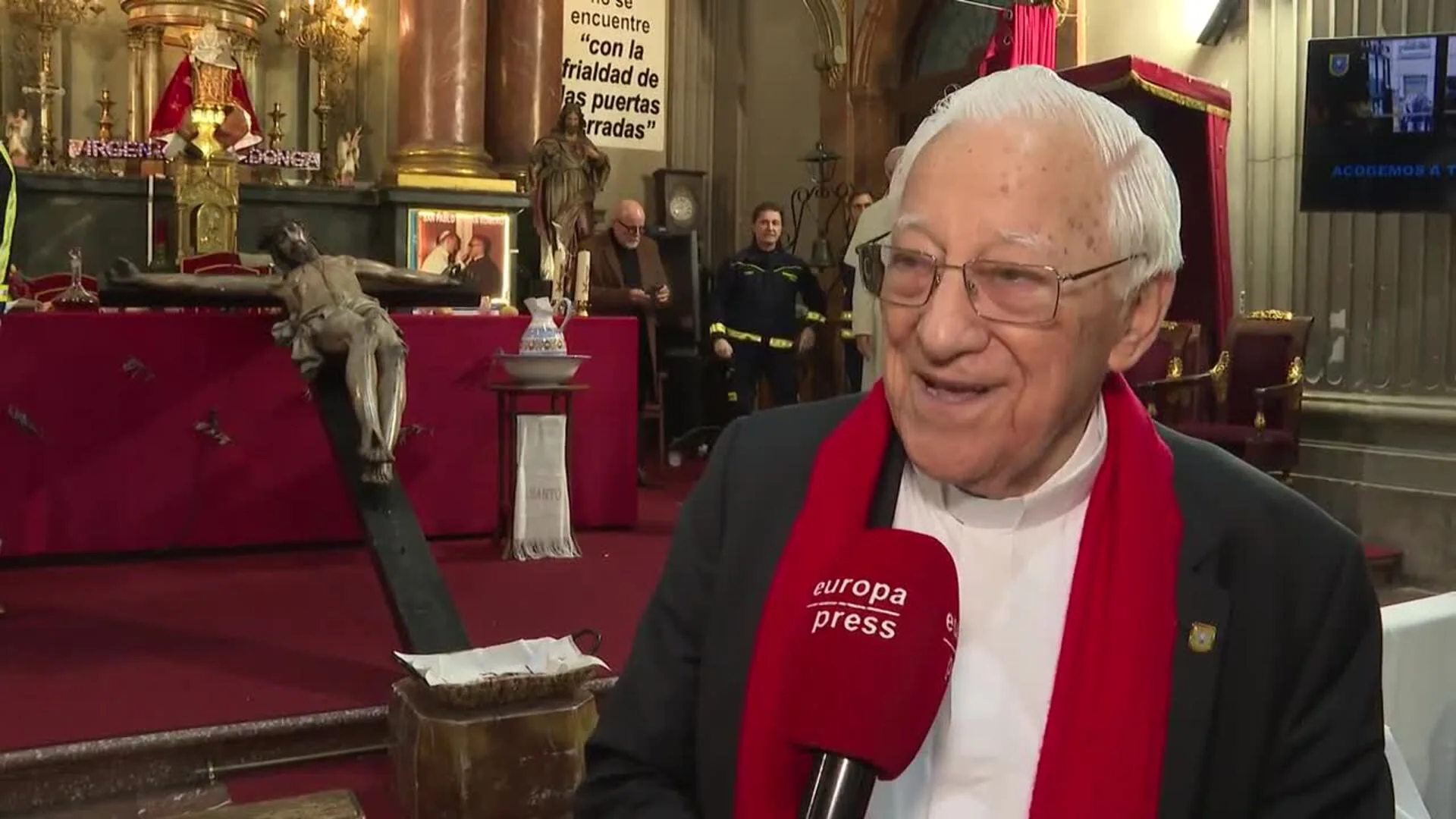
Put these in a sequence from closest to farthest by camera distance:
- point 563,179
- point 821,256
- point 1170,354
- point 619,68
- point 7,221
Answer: point 7,221 → point 1170,354 → point 563,179 → point 821,256 → point 619,68

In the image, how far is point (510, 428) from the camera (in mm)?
5352

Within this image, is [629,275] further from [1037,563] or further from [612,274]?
[1037,563]

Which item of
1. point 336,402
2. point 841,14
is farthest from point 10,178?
point 841,14

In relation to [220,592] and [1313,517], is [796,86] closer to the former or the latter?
[220,592]

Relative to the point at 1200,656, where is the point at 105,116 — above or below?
above

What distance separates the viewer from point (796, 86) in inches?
401

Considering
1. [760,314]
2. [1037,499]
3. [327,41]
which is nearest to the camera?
[1037,499]

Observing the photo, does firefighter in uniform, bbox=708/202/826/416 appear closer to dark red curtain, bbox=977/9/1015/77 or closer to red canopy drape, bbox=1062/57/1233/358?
dark red curtain, bbox=977/9/1015/77

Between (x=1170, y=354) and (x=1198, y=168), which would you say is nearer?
(x=1170, y=354)

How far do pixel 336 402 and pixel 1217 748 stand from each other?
328 centimetres

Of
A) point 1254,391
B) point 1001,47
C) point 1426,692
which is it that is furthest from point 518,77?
point 1426,692

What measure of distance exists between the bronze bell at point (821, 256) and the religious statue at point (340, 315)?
15.5 feet

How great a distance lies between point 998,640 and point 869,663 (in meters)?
0.33

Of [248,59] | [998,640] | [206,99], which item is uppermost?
[248,59]
